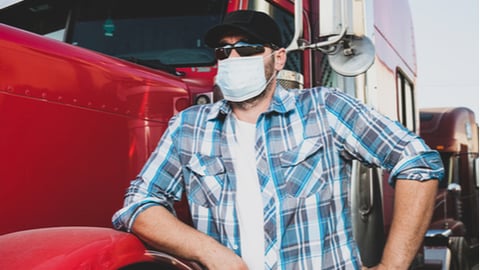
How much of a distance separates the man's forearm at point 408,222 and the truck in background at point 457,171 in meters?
3.99

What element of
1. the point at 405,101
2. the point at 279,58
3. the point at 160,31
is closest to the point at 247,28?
the point at 279,58

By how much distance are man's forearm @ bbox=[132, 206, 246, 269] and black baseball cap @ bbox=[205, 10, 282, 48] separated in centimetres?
65

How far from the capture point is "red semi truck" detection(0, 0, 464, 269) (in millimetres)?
2041

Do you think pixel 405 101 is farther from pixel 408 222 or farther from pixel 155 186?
pixel 155 186

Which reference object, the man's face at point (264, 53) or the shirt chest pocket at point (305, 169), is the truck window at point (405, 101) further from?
the shirt chest pocket at point (305, 169)

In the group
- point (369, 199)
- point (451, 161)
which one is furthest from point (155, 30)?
point (451, 161)

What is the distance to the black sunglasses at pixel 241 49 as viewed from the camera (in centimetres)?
227

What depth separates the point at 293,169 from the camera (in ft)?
6.95

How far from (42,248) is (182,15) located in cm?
151

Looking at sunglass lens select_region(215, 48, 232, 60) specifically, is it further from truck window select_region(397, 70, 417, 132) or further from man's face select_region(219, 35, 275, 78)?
truck window select_region(397, 70, 417, 132)

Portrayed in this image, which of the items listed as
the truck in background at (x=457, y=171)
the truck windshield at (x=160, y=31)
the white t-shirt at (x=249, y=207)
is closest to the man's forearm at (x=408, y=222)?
the white t-shirt at (x=249, y=207)

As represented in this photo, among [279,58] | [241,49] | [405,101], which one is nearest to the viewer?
[241,49]

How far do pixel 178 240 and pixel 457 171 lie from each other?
557 cm

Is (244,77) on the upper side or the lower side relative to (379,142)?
upper
